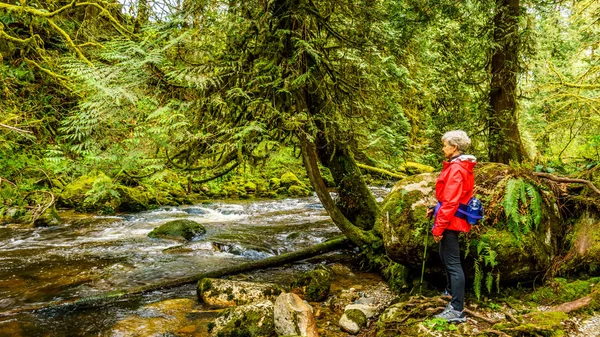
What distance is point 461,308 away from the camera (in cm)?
405

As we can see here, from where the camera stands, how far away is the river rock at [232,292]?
5.76 metres

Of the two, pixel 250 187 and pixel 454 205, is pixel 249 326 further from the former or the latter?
pixel 250 187

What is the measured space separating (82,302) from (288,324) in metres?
3.58

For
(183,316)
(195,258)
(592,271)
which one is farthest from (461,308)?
(195,258)

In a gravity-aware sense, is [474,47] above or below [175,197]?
above

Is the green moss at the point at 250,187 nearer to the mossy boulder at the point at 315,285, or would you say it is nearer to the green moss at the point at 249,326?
the mossy boulder at the point at 315,285

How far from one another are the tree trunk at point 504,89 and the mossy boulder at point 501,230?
104 inches

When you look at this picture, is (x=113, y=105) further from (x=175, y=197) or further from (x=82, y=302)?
(x=175, y=197)

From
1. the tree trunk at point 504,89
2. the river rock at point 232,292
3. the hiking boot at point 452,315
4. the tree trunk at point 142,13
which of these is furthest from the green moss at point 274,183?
the hiking boot at point 452,315

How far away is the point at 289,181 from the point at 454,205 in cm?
1692

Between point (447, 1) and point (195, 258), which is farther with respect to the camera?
point (195, 258)

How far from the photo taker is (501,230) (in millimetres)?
4695

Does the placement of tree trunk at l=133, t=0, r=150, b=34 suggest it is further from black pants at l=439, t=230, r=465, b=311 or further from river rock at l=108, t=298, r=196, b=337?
black pants at l=439, t=230, r=465, b=311

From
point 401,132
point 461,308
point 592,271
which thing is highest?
point 401,132
